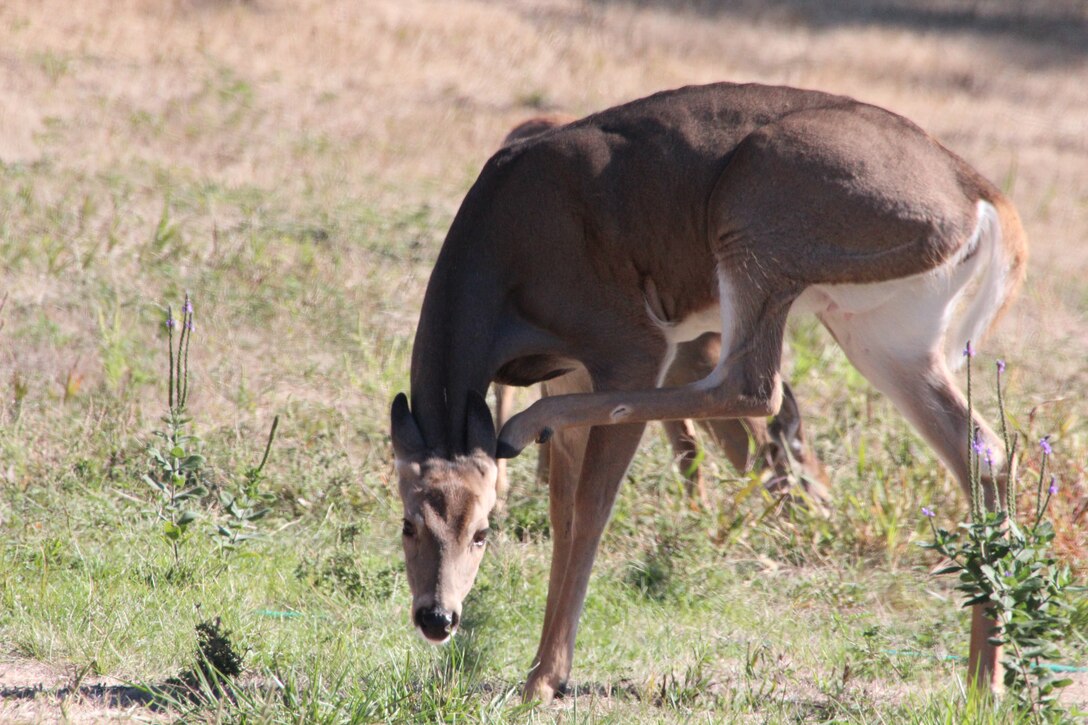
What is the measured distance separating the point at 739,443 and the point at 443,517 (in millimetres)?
3059

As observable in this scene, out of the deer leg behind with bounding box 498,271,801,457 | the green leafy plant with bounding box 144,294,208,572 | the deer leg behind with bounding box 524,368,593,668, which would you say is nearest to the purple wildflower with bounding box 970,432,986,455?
the deer leg behind with bounding box 498,271,801,457

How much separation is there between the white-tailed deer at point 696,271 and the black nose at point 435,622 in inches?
27.2

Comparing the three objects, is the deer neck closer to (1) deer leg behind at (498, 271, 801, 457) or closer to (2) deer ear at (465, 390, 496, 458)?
(2) deer ear at (465, 390, 496, 458)

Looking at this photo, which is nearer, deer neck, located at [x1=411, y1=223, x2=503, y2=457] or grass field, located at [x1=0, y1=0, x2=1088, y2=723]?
deer neck, located at [x1=411, y1=223, x2=503, y2=457]

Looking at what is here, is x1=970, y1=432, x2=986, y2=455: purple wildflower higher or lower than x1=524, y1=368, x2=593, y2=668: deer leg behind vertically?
higher

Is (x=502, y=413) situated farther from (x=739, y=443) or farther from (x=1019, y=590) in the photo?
(x=1019, y=590)

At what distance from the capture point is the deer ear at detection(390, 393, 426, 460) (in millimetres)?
4586

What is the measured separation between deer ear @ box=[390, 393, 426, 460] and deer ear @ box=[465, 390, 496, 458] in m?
0.17

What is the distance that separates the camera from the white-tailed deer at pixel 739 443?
22.6ft

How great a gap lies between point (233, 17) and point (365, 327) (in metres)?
9.41

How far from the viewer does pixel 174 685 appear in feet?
15.0

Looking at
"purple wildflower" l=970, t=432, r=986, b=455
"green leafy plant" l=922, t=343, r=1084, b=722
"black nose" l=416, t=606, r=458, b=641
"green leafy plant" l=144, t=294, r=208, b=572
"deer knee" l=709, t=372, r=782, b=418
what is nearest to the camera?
"green leafy plant" l=922, t=343, r=1084, b=722

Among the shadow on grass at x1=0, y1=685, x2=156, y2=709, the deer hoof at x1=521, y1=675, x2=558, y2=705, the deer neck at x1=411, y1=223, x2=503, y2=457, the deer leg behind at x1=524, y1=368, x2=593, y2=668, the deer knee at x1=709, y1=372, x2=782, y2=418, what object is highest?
the deer neck at x1=411, y1=223, x2=503, y2=457

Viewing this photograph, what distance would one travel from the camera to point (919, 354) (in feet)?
17.0
